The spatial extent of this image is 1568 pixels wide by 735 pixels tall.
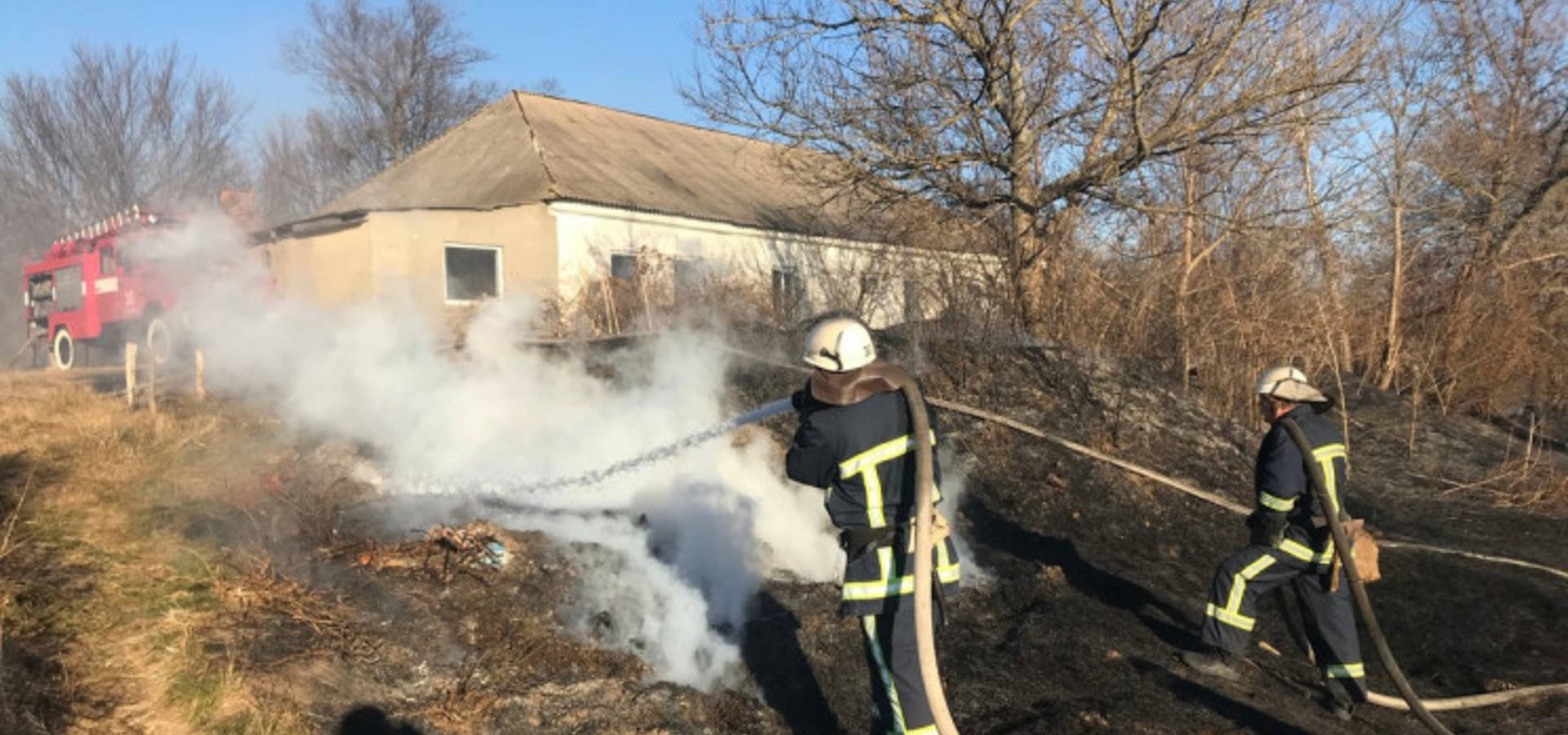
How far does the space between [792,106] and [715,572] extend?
683 centimetres

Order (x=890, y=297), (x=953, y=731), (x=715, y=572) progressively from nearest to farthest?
(x=953, y=731), (x=715, y=572), (x=890, y=297)

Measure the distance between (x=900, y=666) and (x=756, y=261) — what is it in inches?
616

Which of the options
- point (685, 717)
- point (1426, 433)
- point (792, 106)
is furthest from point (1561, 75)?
point (685, 717)

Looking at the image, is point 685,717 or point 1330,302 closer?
point 685,717

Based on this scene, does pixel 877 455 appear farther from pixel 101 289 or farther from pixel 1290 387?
pixel 101 289

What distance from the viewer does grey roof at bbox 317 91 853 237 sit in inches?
671

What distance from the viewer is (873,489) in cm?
391

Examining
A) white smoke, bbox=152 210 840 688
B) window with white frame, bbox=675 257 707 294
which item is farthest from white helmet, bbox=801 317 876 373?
window with white frame, bbox=675 257 707 294

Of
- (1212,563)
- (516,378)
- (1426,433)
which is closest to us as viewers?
(1212,563)

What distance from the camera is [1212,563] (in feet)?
22.7

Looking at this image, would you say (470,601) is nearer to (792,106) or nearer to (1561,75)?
(792,106)

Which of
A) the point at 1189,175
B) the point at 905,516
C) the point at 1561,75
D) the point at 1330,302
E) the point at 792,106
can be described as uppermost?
the point at 1561,75

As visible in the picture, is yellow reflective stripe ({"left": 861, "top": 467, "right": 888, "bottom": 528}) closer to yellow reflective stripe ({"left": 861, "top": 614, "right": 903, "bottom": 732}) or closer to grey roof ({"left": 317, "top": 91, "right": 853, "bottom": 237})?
yellow reflective stripe ({"left": 861, "top": 614, "right": 903, "bottom": 732})

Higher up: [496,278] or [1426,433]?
[496,278]
